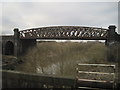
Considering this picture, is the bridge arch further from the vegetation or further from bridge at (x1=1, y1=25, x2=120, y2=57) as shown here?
the vegetation

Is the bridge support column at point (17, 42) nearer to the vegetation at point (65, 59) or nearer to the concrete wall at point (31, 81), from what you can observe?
the vegetation at point (65, 59)

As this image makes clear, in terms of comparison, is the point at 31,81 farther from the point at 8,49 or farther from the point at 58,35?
the point at 8,49

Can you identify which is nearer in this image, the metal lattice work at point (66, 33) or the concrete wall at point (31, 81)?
the concrete wall at point (31, 81)

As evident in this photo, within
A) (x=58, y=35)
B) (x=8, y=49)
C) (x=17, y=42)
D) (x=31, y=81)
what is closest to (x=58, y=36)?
(x=58, y=35)

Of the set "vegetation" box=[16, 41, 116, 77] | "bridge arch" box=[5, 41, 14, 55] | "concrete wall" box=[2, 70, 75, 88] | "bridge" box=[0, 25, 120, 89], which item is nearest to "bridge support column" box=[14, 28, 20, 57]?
"bridge" box=[0, 25, 120, 89]

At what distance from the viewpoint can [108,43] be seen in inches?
941

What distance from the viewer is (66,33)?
26656 millimetres

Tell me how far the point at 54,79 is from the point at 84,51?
14594 millimetres

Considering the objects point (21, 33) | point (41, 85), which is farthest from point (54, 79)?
point (21, 33)

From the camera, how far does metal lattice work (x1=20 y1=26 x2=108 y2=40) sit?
25344 mm

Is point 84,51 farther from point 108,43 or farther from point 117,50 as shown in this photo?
point 108,43

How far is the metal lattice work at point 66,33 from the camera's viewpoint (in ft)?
83.1

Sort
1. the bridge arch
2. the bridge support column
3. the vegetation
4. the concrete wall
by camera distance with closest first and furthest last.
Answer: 1. the concrete wall
2. the vegetation
3. the bridge support column
4. the bridge arch

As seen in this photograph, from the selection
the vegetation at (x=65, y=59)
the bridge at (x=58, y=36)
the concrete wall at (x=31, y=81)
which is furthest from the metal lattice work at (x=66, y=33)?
the concrete wall at (x=31, y=81)
